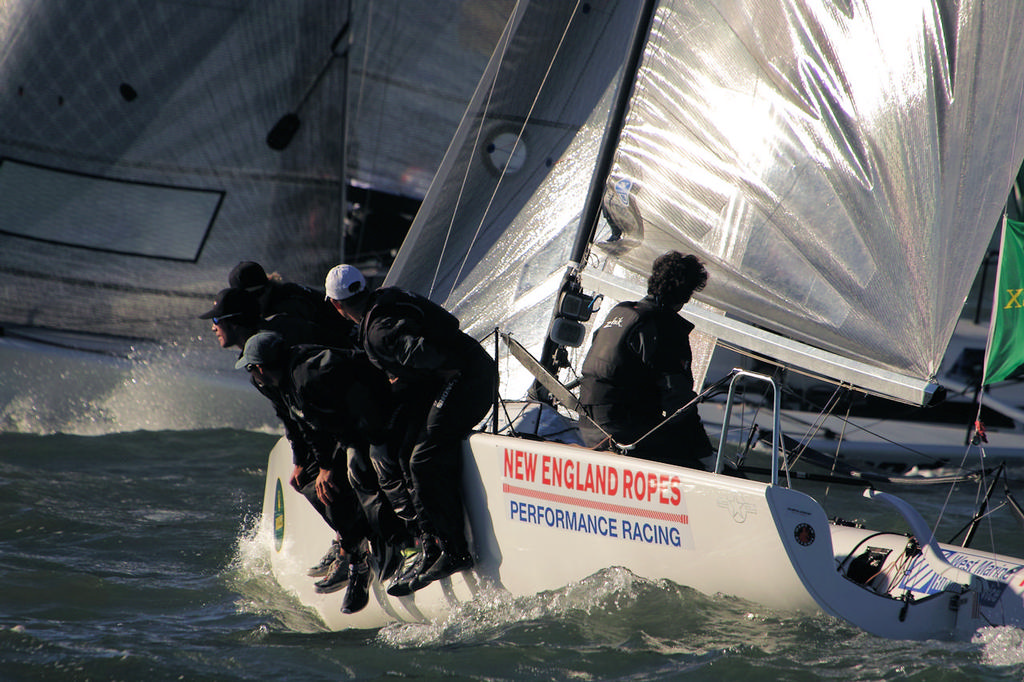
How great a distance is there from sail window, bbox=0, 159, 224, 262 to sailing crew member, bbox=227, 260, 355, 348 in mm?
5383

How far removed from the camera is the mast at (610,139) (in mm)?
5055

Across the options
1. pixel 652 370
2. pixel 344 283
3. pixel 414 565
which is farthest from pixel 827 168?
pixel 414 565

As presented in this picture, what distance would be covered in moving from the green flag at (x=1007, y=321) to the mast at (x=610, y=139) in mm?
1859

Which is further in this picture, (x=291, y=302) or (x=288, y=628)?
(x=291, y=302)

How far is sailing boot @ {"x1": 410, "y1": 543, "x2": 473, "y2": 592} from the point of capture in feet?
12.3

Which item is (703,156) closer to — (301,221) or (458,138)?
(458,138)

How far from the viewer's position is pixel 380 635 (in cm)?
389

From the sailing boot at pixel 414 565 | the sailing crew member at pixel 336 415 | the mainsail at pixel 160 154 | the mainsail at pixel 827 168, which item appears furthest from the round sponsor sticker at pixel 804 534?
the mainsail at pixel 160 154

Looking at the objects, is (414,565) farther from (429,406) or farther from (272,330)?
(272,330)

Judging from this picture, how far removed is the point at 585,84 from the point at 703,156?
1410 millimetres

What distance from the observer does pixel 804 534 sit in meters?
3.05

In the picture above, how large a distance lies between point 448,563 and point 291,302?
1.33 meters

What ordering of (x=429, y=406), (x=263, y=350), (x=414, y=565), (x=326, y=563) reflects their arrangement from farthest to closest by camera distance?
(x=326, y=563)
(x=414, y=565)
(x=429, y=406)
(x=263, y=350)

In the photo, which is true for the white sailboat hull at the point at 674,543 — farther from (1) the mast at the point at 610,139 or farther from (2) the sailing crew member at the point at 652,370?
(1) the mast at the point at 610,139
